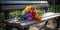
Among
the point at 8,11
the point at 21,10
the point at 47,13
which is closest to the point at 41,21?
the point at 47,13

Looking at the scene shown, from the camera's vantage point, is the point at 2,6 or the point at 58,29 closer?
the point at 2,6

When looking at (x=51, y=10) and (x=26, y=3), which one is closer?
(x=26, y=3)

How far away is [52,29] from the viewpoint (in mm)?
1466

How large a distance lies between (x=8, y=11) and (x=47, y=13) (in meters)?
0.41

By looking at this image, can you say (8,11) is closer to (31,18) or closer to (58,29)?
(31,18)

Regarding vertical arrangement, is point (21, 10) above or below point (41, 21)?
above

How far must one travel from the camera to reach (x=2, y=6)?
4.07ft

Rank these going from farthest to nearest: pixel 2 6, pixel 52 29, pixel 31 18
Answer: pixel 52 29
pixel 31 18
pixel 2 6

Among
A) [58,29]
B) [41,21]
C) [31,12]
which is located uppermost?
[31,12]

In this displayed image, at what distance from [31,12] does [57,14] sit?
11.8 inches

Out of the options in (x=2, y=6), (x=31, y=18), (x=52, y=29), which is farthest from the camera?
(x=52, y=29)

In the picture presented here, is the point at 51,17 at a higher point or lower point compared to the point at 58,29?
higher

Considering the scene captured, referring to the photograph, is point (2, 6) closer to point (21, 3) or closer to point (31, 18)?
point (21, 3)

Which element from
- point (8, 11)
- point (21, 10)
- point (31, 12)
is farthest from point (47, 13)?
point (8, 11)
